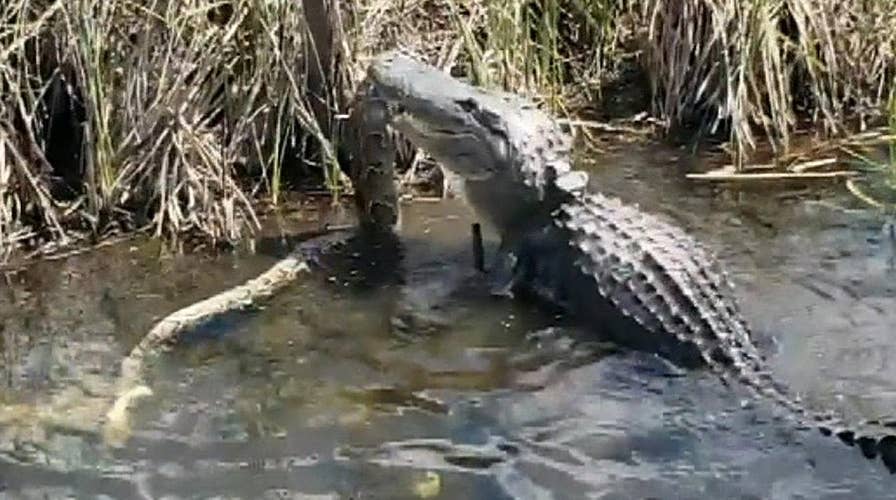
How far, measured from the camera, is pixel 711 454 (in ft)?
13.9

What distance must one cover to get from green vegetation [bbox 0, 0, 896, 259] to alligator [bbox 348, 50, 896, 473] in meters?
0.33

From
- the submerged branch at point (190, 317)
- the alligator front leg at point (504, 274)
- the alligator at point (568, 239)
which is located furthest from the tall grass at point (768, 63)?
the submerged branch at point (190, 317)

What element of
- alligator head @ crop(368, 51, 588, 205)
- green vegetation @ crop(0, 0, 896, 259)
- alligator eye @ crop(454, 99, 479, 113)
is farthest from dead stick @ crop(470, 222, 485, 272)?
green vegetation @ crop(0, 0, 896, 259)

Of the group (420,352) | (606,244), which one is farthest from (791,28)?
(420,352)

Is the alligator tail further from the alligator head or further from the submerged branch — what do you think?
the submerged branch

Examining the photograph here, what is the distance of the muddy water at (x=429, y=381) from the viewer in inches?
165

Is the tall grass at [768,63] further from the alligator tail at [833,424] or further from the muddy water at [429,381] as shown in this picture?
the alligator tail at [833,424]

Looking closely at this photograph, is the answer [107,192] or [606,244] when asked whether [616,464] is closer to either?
[606,244]

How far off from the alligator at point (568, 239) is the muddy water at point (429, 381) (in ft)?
0.29

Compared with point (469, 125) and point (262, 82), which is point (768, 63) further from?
point (262, 82)

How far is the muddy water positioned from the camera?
418 cm

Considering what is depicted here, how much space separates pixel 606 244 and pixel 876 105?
202cm

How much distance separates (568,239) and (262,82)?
51.8 inches

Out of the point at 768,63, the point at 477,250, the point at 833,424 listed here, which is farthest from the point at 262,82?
the point at 833,424
